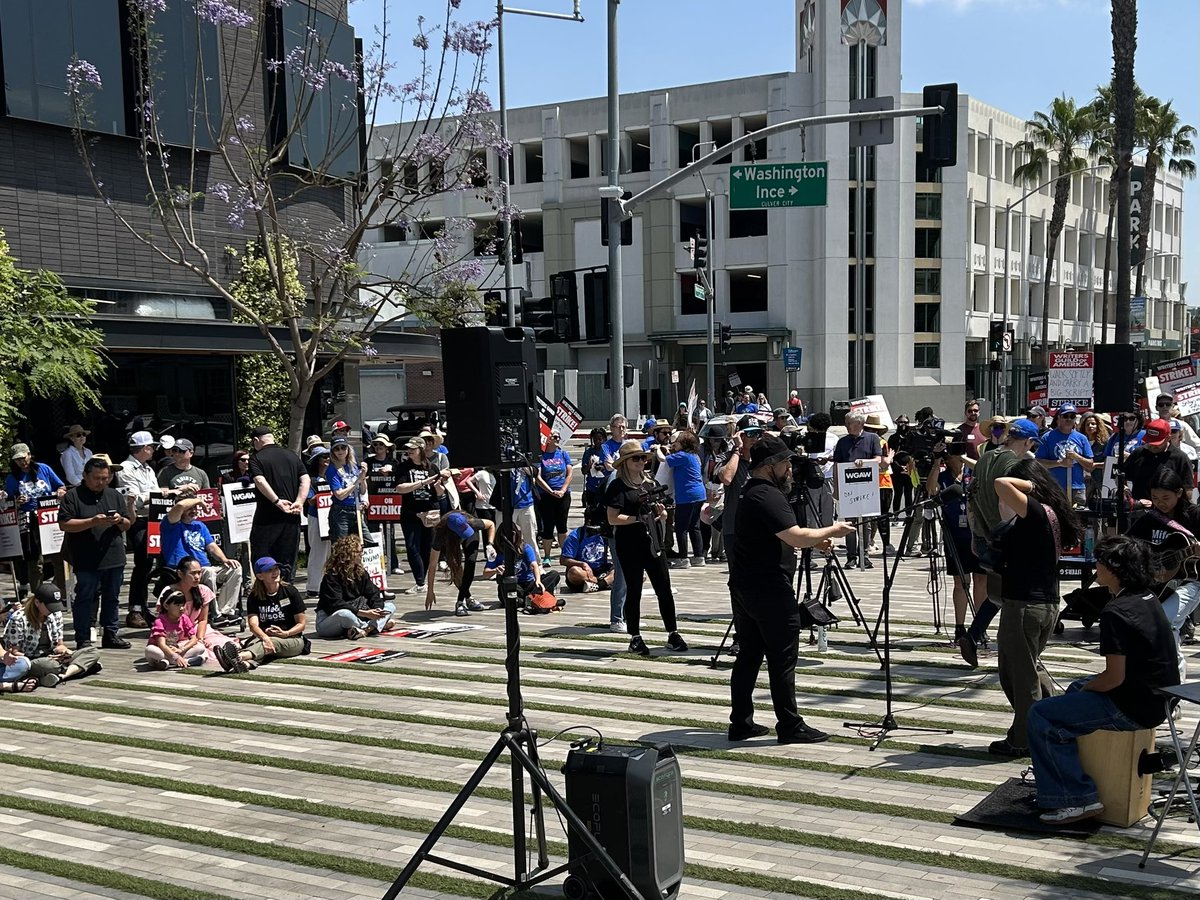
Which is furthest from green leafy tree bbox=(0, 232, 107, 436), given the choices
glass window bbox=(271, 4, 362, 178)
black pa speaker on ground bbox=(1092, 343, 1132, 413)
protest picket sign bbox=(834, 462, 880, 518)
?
black pa speaker on ground bbox=(1092, 343, 1132, 413)

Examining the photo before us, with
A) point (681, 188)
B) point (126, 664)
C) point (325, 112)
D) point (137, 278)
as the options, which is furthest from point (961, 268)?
point (126, 664)

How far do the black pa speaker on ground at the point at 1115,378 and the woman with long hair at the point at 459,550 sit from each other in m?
7.18

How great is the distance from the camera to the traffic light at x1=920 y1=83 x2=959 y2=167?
16609 millimetres

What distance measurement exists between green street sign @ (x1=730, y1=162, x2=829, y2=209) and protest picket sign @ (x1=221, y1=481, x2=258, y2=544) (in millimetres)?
9057

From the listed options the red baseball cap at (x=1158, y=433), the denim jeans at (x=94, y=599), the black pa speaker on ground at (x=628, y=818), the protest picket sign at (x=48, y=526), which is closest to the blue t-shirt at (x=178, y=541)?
the denim jeans at (x=94, y=599)

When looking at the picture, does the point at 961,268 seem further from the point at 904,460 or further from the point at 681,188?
the point at 904,460

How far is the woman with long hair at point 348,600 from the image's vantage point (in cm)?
1305

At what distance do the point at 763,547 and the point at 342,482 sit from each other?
27.7 ft

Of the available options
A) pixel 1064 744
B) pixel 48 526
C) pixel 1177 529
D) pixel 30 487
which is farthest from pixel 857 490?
pixel 30 487

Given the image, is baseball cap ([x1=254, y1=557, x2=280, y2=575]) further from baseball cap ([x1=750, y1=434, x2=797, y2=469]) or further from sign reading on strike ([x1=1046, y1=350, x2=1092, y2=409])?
sign reading on strike ([x1=1046, y1=350, x2=1092, y2=409])

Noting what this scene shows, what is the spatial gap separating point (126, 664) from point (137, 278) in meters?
12.6

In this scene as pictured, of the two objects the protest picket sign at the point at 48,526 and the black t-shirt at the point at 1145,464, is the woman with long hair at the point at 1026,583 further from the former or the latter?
Answer: the protest picket sign at the point at 48,526

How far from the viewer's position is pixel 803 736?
28.3 ft

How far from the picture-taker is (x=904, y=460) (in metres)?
15.1
